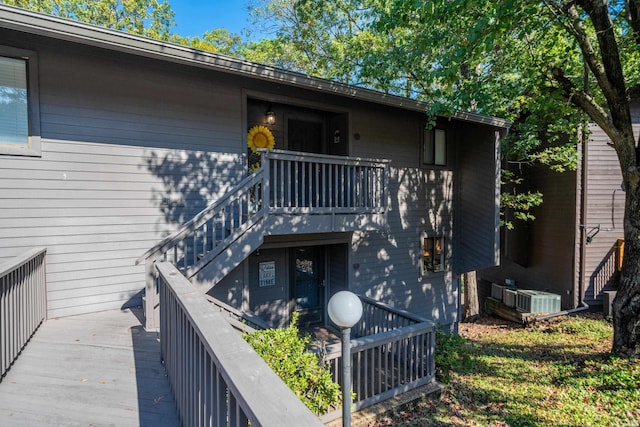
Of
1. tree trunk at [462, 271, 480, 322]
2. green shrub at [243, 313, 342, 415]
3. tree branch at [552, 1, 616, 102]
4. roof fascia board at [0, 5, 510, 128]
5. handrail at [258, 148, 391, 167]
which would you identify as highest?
tree branch at [552, 1, 616, 102]

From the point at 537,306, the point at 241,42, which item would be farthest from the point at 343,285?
the point at 241,42

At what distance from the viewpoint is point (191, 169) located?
5.82m

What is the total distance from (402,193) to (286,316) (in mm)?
4010

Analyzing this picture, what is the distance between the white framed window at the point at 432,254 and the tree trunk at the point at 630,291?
363cm

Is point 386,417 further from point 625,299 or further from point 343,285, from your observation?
point 625,299

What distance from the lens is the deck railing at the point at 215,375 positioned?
1.10m

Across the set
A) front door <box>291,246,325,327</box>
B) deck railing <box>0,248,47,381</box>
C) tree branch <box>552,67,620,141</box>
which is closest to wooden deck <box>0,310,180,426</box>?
deck railing <box>0,248,47,381</box>

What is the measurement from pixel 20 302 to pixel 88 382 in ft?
4.49

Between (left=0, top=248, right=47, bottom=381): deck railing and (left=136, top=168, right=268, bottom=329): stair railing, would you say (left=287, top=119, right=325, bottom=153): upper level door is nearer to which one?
(left=136, top=168, right=268, bottom=329): stair railing

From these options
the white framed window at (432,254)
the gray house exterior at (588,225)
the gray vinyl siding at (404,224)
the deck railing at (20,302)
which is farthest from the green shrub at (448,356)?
the gray house exterior at (588,225)

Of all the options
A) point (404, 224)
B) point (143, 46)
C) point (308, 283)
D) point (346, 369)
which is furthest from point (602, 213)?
point (143, 46)

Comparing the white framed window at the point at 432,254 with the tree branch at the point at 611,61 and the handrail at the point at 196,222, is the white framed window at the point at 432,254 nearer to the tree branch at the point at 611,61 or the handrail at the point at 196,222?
the tree branch at the point at 611,61

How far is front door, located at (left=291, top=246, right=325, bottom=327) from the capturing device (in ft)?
25.0

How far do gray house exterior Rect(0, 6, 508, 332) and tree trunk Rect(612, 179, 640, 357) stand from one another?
235cm
